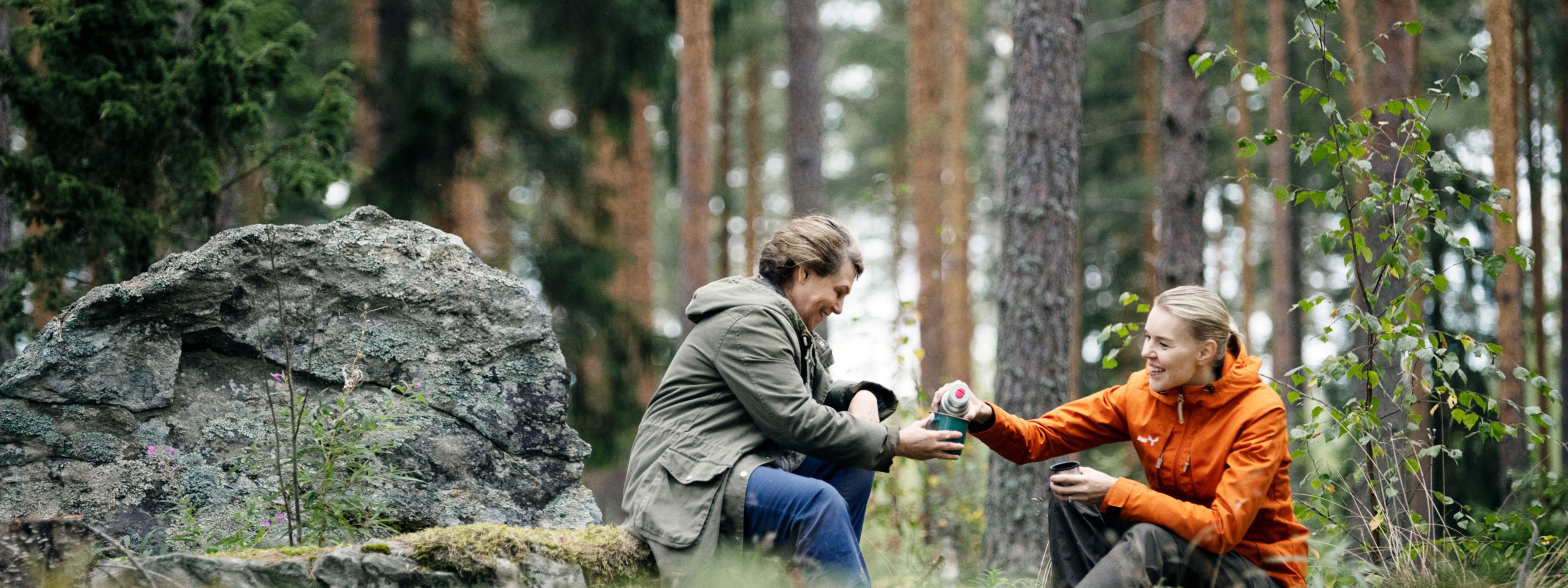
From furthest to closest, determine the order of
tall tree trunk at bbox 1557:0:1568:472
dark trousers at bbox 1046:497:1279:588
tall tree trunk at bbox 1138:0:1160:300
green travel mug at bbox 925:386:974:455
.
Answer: tall tree trunk at bbox 1138:0:1160:300
tall tree trunk at bbox 1557:0:1568:472
green travel mug at bbox 925:386:974:455
dark trousers at bbox 1046:497:1279:588

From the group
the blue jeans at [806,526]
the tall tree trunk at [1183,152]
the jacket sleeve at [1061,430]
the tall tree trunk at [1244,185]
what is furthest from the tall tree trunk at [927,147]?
the blue jeans at [806,526]

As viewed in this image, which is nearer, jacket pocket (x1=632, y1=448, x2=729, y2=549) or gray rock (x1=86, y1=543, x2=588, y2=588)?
gray rock (x1=86, y1=543, x2=588, y2=588)

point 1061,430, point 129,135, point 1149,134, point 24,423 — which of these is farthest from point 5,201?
point 1149,134

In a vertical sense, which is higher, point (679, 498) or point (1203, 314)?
point (1203, 314)

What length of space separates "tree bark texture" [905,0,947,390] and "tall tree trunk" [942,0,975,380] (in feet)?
0.82

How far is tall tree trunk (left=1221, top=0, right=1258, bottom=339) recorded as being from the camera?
13.8 m

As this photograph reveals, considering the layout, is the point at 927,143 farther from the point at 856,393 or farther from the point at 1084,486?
the point at 1084,486

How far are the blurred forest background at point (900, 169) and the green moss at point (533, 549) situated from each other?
111 cm

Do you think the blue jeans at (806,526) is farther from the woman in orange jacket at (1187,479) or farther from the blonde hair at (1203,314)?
the blonde hair at (1203,314)

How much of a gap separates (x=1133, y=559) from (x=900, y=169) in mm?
14742

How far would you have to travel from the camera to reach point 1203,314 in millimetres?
3037

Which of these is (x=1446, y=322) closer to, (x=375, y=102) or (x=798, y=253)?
(x=798, y=253)

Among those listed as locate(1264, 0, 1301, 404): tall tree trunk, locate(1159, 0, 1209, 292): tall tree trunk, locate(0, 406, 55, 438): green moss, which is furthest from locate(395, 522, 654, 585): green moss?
locate(1264, 0, 1301, 404): tall tree trunk

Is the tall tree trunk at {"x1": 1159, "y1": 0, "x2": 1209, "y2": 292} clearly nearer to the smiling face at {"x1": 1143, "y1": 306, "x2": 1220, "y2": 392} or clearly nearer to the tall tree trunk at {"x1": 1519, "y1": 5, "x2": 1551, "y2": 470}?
the smiling face at {"x1": 1143, "y1": 306, "x2": 1220, "y2": 392}
